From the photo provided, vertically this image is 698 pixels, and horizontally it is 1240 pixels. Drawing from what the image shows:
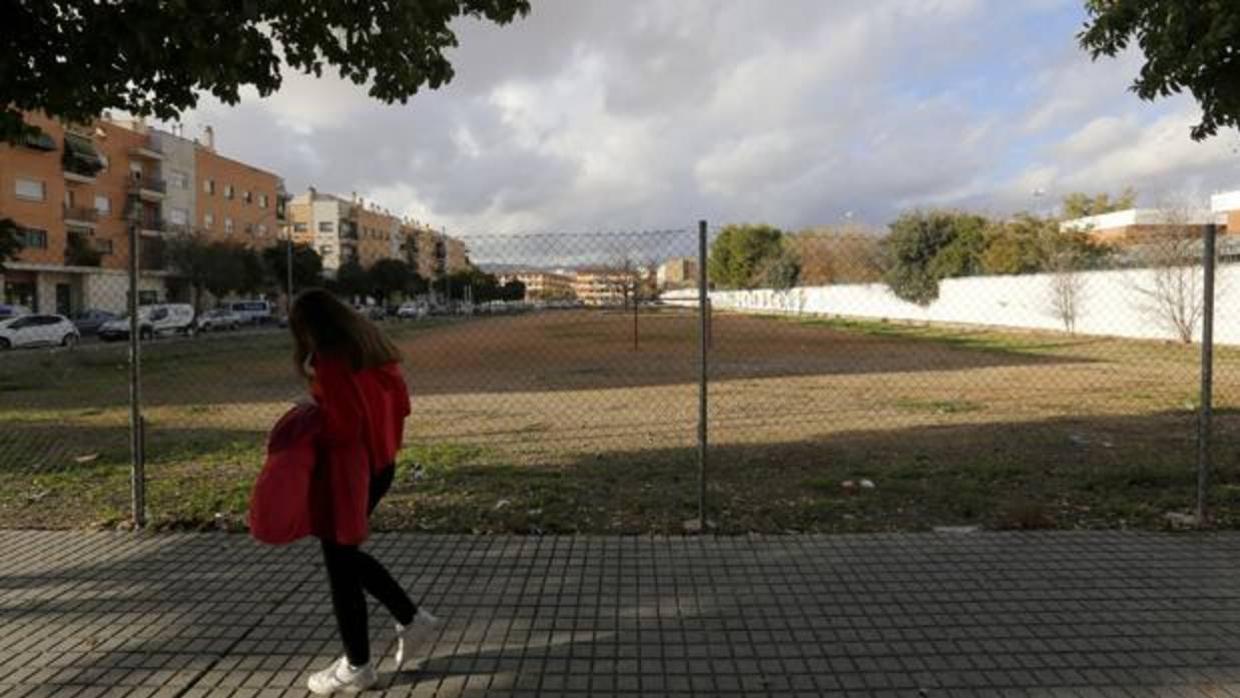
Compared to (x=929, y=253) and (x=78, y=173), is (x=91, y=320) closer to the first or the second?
(x=78, y=173)

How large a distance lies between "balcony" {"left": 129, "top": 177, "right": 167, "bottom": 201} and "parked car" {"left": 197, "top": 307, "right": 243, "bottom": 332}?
49.5 ft

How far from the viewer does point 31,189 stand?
5619 cm

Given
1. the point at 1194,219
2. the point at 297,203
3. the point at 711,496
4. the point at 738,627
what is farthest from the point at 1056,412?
the point at 297,203

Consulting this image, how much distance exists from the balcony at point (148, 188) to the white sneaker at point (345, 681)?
73758mm

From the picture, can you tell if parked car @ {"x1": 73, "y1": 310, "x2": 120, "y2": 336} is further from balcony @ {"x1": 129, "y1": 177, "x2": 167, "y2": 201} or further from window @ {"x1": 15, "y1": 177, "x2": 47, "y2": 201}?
balcony @ {"x1": 129, "y1": 177, "x2": 167, "y2": 201}

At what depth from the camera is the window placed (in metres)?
55.1

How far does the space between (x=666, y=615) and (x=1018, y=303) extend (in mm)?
42864

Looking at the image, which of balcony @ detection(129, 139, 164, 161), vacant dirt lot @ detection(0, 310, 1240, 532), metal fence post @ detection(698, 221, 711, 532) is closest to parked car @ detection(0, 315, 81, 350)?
vacant dirt lot @ detection(0, 310, 1240, 532)

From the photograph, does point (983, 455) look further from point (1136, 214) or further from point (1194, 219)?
point (1136, 214)

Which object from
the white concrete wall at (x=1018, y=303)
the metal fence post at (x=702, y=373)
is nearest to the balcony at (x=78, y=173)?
the white concrete wall at (x=1018, y=303)

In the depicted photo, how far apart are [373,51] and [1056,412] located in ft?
36.5

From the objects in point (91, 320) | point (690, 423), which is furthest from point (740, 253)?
point (690, 423)

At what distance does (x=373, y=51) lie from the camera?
591 centimetres

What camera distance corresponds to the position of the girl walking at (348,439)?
3654 millimetres
